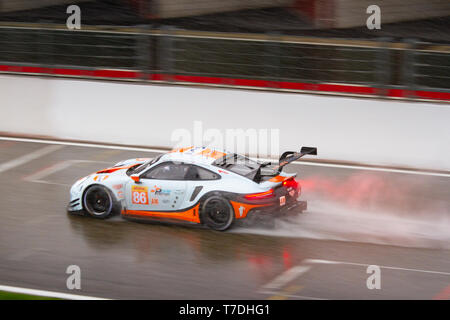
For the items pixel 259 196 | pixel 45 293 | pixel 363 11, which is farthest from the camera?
pixel 363 11

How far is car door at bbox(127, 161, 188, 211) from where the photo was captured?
1151 centimetres

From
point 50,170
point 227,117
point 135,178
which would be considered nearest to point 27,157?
point 50,170

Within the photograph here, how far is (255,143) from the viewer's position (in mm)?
15820

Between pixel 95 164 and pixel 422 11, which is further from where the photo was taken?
pixel 422 11

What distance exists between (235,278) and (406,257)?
2604 millimetres

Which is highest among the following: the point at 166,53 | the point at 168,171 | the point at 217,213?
the point at 166,53

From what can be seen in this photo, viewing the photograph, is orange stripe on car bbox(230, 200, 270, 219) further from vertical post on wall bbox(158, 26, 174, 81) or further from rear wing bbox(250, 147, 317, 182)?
vertical post on wall bbox(158, 26, 174, 81)

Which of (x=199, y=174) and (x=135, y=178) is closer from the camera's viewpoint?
(x=199, y=174)

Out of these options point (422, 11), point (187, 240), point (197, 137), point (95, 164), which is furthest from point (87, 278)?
point (422, 11)

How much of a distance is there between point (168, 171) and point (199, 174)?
1.74 ft

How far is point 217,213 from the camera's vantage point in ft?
37.5

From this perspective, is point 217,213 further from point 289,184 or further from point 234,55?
point 234,55

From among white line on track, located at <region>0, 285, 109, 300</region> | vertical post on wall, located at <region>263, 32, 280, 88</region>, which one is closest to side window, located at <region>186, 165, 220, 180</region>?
white line on track, located at <region>0, 285, 109, 300</region>
